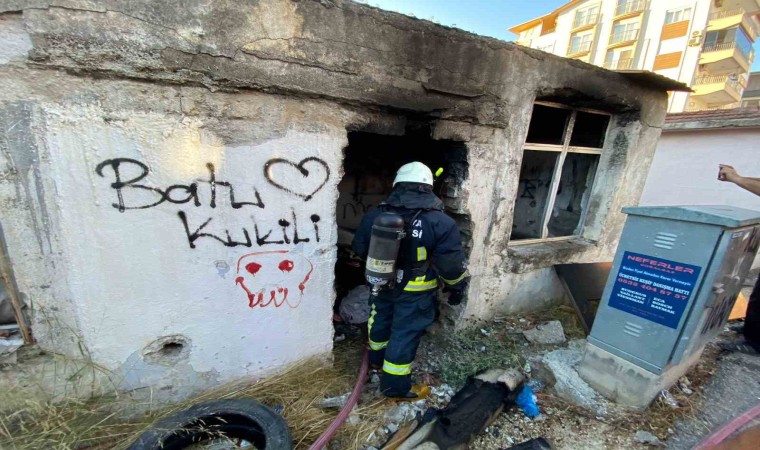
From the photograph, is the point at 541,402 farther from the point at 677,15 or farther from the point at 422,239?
the point at 677,15

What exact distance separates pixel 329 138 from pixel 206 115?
30.6 inches

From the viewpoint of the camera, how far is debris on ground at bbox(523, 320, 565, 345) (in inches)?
131

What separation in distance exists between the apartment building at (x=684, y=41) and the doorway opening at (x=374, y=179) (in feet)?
63.2

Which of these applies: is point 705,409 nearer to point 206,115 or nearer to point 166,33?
point 206,115

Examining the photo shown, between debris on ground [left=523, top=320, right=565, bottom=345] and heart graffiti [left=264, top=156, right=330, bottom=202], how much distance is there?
8.88 ft

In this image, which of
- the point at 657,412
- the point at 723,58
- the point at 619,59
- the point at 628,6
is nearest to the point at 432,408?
the point at 657,412

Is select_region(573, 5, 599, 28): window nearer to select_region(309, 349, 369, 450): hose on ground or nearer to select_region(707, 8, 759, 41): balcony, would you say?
select_region(707, 8, 759, 41): balcony

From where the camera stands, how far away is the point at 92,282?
1871 mm

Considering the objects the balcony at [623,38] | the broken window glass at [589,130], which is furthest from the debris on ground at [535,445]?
the balcony at [623,38]

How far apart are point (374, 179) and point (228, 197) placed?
2934mm

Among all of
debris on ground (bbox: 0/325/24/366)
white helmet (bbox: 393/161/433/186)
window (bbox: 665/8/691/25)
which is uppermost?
window (bbox: 665/8/691/25)

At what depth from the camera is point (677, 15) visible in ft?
69.3

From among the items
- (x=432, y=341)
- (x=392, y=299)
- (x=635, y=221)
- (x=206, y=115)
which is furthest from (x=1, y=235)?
(x=635, y=221)

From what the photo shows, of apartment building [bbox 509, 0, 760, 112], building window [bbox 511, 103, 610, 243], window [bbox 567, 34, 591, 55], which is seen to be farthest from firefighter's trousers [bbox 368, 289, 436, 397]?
window [bbox 567, 34, 591, 55]
